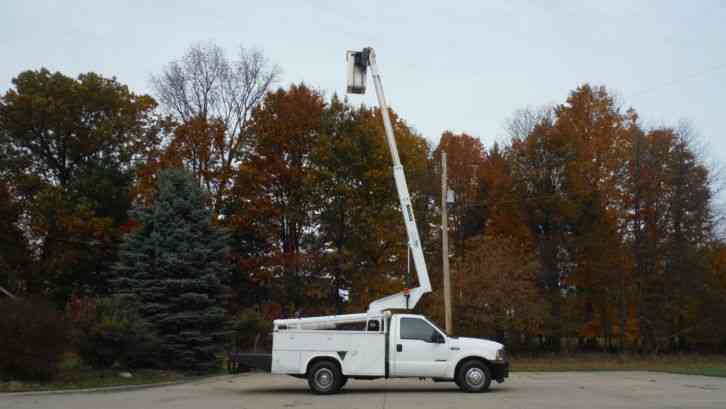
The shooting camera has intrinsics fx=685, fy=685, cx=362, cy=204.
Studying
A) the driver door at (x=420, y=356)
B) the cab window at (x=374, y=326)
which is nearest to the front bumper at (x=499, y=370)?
the driver door at (x=420, y=356)

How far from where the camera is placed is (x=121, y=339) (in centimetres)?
2119

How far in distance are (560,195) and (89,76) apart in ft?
96.3

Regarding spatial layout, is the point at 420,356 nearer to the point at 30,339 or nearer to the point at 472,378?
the point at 472,378

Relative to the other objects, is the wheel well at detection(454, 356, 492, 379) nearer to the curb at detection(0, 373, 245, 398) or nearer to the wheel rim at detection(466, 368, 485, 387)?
the wheel rim at detection(466, 368, 485, 387)

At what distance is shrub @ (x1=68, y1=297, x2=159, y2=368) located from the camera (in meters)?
20.9

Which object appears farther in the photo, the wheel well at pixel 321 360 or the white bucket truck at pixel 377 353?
the wheel well at pixel 321 360

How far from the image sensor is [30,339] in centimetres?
1764

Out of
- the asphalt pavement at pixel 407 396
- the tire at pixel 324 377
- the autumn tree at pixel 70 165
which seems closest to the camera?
the asphalt pavement at pixel 407 396

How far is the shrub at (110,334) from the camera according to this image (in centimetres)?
2089

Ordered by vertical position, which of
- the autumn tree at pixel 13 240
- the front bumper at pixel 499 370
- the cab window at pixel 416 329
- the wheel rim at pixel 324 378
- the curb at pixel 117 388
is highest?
the autumn tree at pixel 13 240

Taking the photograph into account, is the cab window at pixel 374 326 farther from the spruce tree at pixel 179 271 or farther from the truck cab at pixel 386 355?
the spruce tree at pixel 179 271

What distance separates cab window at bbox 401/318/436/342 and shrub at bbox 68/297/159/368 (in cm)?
944

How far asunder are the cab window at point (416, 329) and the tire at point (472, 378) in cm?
112

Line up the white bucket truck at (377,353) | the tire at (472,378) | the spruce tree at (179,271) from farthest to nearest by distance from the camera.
A: the spruce tree at (179,271)
the white bucket truck at (377,353)
the tire at (472,378)
